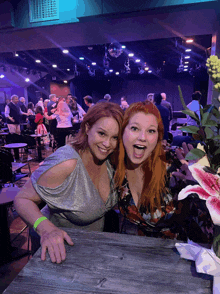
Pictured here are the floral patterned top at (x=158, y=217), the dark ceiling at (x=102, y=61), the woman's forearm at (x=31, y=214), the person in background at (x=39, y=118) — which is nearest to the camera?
the woman's forearm at (x=31, y=214)

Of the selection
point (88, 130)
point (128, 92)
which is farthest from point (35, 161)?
point (128, 92)

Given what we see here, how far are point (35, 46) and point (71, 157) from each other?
16.2 ft

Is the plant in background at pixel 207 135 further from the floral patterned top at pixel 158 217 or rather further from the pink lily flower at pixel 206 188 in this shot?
the floral patterned top at pixel 158 217

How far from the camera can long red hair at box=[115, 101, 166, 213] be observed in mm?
1281

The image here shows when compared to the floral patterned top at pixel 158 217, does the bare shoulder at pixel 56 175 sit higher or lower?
higher

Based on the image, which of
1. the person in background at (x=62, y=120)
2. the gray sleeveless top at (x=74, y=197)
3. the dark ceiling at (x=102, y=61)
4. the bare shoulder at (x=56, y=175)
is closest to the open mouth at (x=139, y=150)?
the gray sleeveless top at (x=74, y=197)

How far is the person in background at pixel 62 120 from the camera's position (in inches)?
207

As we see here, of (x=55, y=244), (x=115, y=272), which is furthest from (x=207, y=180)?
(x=55, y=244)

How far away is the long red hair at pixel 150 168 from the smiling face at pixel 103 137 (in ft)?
0.17

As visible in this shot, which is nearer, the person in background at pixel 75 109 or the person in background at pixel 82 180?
the person in background at pixel 82 180

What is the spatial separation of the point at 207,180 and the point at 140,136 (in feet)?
2.10

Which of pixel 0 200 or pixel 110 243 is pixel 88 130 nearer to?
pixel 110 243

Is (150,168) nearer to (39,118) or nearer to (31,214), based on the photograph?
(31,214)

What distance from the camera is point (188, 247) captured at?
0.79 m
